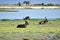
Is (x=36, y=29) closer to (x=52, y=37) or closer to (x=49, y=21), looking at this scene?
(x=52, y=37)

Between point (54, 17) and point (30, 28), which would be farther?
point (54, 17)

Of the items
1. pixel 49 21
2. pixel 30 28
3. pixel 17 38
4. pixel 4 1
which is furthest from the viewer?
pixel 4 1

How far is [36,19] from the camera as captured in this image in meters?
16.1

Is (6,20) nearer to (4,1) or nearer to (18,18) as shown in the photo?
(18,18)

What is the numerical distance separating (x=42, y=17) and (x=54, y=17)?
70cm

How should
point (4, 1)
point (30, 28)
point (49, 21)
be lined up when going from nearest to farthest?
point (30, 28) < point (49, 21) < point (4, 1)

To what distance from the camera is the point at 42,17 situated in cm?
1577

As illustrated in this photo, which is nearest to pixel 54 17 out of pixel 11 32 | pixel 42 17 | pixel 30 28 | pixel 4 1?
pixel 42 17

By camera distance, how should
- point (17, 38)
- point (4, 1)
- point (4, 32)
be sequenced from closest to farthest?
point (17, 38), point (4, 32), point (4, 1)

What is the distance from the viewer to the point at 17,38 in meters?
10.4

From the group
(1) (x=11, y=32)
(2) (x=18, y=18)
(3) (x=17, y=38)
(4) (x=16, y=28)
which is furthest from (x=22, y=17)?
(3) (x=17, y=38)

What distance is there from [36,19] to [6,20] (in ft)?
5.70

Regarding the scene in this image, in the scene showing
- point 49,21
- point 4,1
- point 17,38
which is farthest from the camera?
point 4,1

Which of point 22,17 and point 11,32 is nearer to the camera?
point 11,32
